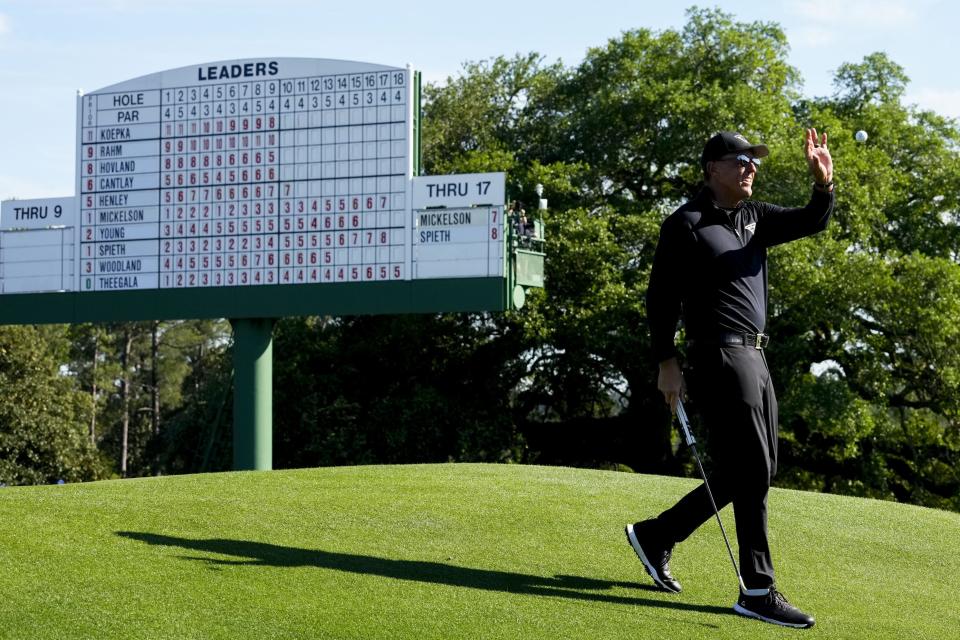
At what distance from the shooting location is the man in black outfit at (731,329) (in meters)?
5.80

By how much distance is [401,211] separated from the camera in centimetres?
1708

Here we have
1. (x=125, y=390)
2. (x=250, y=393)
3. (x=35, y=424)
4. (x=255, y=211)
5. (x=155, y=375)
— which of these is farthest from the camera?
(x=155, y=375)

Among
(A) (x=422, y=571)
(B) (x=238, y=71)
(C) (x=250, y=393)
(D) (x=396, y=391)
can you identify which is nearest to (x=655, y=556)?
(A) (x=422, y=571)

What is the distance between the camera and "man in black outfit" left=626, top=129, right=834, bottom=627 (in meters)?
5.80

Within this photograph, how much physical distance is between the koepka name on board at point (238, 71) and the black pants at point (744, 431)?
43.1 ft

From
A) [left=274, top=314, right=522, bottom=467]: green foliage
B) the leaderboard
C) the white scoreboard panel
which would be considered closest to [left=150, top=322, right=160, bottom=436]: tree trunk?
[left=274, top=314, right=522, bottom=467]: green foliage

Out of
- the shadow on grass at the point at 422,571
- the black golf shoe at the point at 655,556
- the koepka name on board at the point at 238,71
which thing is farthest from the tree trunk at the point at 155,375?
the black golf shoe at the point at 655,556

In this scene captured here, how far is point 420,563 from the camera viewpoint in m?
6.76

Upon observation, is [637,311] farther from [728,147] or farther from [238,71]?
[728,147]

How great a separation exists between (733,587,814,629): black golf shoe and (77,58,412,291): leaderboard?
11.6 metres

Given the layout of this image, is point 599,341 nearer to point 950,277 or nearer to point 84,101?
point 950,277

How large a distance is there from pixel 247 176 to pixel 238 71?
1621 mm

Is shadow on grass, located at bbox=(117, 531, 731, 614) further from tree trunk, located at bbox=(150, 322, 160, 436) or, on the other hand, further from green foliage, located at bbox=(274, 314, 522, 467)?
tree trunk, located at bbox=(150, 322, 160, 436)

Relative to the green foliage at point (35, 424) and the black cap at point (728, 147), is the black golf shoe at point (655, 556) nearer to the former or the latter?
the black cap at point (728, 147)
